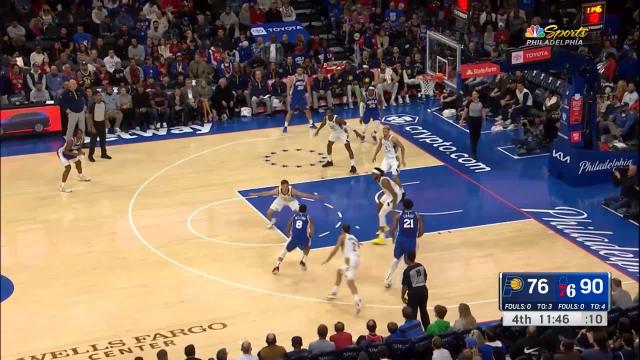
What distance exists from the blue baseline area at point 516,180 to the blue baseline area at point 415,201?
0.52m

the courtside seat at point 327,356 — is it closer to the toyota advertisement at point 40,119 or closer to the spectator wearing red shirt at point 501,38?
the toyota advertisement at point 40,119

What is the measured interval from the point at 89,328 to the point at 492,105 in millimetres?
15731

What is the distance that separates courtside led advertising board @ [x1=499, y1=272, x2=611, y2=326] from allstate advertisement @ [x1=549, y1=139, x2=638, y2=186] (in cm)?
1239

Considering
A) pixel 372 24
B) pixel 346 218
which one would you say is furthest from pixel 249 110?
pixel 346 218

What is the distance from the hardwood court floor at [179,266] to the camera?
18406mm

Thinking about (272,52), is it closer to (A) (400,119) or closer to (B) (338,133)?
(A) (400,119)

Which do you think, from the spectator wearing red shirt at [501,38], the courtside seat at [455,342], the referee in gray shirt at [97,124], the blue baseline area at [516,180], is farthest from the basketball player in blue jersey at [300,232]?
the spectator wearing red shirt at [501,38]

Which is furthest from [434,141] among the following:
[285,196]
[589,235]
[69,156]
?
[69,156]

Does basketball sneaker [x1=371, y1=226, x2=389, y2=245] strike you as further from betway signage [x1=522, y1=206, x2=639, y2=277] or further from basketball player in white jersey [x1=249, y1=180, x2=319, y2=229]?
betway signage [x1=522, y1=206, x2=639, y2=277]

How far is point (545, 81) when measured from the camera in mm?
30281

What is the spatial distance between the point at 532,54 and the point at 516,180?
301 cm

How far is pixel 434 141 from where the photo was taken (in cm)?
2909

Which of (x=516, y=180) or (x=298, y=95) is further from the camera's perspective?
(x=298, y=95)

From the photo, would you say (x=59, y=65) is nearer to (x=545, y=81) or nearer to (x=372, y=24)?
(x=372, y=24)
